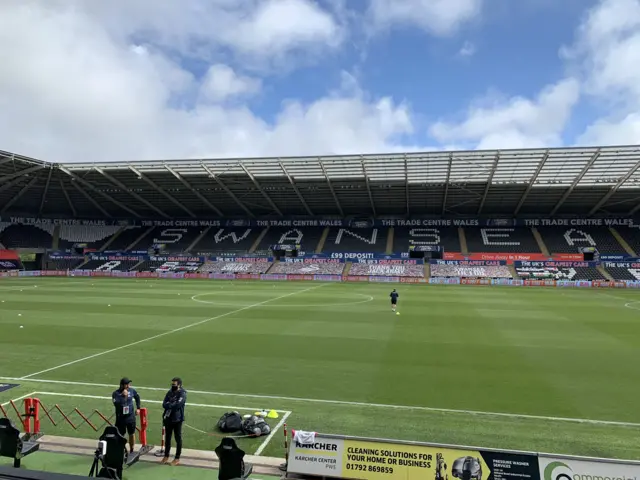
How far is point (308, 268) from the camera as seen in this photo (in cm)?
6234

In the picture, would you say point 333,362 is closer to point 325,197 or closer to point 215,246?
point 325,197

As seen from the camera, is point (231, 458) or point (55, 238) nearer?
point (231, 458)

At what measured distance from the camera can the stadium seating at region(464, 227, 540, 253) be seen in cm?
6100

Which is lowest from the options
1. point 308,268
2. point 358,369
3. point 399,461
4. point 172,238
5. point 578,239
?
point 399,461

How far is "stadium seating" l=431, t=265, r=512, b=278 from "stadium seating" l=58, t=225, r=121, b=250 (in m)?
58.9

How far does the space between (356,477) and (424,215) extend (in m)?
66.3

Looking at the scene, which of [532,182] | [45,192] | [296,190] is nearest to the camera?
[532,182]

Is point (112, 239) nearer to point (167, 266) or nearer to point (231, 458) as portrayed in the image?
point (167, 266)

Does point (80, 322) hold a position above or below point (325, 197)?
below

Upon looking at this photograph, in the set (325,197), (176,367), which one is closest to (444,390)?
(176,367)

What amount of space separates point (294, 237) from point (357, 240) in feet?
35.6

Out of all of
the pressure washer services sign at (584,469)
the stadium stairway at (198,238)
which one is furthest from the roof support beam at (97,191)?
the pressure washer services sign at (584,469)

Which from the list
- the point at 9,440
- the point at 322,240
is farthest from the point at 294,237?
the point at 9,440

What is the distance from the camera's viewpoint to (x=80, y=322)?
2259 cm
